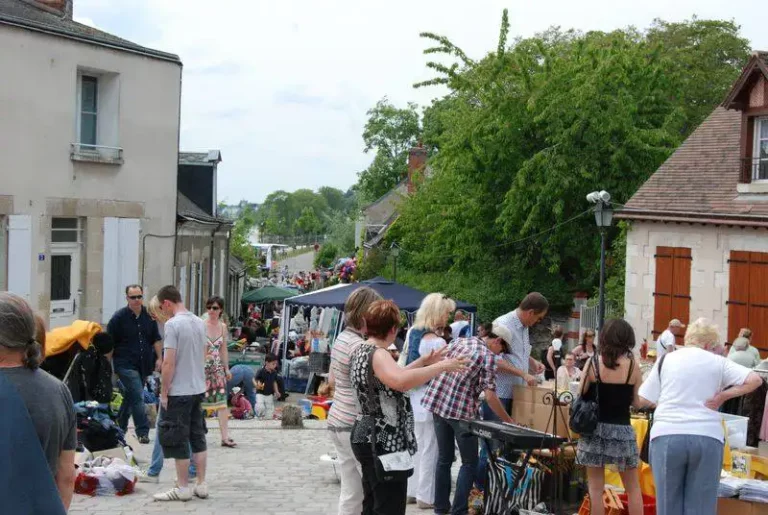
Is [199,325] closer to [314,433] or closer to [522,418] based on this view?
[522,418]

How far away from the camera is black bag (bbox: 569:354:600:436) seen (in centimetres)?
757

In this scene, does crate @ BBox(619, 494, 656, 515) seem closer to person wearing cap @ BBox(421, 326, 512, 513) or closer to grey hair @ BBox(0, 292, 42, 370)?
person wearing cap @ BBox(421, 326, 512, 513)

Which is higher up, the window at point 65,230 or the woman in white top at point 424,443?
the window at point 65,230

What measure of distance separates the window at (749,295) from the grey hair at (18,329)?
739 inches

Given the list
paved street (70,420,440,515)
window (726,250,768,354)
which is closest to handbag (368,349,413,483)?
paved street (70,420,440,515)

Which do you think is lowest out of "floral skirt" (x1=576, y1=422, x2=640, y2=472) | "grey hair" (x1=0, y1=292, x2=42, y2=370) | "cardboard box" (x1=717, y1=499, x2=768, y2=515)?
"cardboard box" (x1=717, y1=499, x2=768, y2=515)

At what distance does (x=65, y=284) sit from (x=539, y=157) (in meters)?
14.4

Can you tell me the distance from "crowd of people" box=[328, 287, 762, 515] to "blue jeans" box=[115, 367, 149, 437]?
4340 mm

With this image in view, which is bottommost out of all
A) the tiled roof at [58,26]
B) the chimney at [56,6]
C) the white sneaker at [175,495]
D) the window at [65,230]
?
the white sneaker at [175,495]

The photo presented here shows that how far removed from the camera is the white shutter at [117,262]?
20.4 metres

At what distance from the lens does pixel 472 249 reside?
32.9 meters

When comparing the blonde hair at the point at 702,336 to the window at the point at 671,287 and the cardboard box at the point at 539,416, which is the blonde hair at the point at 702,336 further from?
the window at the point at 671,287

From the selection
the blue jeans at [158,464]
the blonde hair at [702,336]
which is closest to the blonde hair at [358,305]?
the blonde hair at [702,336]

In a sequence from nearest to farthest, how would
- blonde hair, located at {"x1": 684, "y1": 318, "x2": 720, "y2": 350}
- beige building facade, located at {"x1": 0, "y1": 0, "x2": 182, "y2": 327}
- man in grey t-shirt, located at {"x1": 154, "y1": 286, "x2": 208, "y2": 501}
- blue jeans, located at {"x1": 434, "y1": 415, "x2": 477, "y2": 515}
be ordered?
blonde hair, located at {"x1": 684, "y1": 318, "x2": 720, "y2": 350} → blue jeans, located at {"x1": 434, "y1": 415, "x2": 477, "y2": 515} → man in grey t-shirt, located at {"x1": 154, "y1": 286, "x2": 208, "y2": 501} → beige building facade, located at {"x1": 0, "y1": 0, "x2": 182, "y2": 327}
